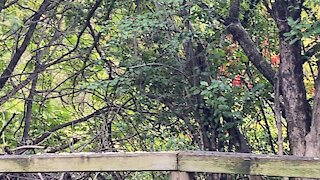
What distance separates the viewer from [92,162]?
7.51 feet

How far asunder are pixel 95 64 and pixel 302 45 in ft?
5.41

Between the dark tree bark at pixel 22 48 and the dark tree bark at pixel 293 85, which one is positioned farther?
the dark tree bark at pixel 22 48

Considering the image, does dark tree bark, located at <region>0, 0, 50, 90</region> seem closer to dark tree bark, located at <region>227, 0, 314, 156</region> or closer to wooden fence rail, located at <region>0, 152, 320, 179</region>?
dark tree bark, located at <region>227, 0, 314, 156</region>

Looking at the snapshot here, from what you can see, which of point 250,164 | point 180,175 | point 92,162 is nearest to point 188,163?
point 180,175

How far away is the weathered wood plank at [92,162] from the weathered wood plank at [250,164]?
74 mm

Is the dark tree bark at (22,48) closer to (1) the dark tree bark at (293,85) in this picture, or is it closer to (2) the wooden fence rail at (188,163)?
(1) the dark tree bark at (293,85)

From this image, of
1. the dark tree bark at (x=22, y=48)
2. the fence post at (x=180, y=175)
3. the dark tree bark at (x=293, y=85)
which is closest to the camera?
the fence post at (x=180, y=175)

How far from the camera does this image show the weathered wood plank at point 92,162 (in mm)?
2219

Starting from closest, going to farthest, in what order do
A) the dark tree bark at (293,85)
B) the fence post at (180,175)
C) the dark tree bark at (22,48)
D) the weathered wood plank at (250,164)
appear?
1. the weathered wood plank at (250,164)
2. the fence post at (180,175)
3. the dark tree bark at (293,85)
4. the dark tree bark at (22,48)

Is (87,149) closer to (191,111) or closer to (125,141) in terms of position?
(125,141)

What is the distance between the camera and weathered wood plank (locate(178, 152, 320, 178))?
2102 mm

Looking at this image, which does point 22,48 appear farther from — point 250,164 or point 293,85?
point 250,164

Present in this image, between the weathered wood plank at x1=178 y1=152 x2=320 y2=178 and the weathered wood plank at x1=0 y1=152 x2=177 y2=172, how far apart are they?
74 millimetres

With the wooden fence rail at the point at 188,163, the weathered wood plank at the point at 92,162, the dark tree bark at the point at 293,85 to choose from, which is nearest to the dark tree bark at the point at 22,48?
the dark tree bark at the point at 293,85
